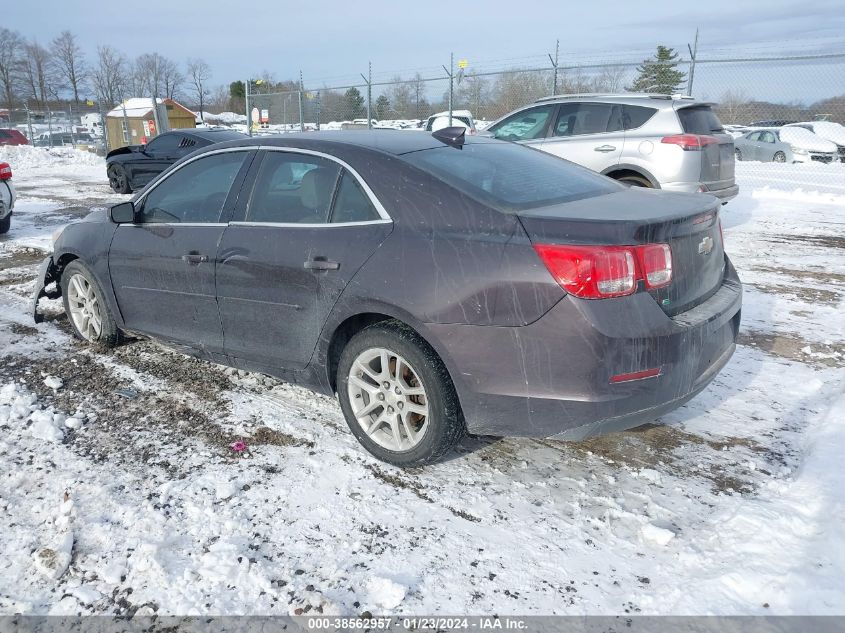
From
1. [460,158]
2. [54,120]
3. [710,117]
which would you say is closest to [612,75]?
[710,117]

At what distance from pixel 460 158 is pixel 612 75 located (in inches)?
488

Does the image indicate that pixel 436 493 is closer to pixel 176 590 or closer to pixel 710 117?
pixel 176 590

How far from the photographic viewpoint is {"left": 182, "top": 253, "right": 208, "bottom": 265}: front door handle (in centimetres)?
382

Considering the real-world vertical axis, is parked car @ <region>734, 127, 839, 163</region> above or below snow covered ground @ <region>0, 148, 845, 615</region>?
above

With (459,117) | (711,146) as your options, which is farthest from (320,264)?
(459,117)

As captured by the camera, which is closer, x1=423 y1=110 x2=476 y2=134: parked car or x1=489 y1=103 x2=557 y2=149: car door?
x1=489 y1=103 x2=557 y2=149: car door

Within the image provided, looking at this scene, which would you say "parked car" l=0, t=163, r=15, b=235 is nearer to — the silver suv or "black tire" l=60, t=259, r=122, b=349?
"black tire" l=60, t=259, r=122, b=349

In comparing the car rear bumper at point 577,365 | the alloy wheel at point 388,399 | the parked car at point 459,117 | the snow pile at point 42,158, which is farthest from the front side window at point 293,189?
the snow pile at point 42,158

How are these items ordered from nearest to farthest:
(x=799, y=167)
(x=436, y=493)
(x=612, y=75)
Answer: (x=436, y=493), (x=612, y=75), (x=799, y=167)

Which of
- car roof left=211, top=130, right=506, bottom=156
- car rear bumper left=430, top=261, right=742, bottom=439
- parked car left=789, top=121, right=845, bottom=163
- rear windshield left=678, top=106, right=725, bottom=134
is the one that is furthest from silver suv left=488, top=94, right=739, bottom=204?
parked car left=789, top=121, right=845, bottom=163

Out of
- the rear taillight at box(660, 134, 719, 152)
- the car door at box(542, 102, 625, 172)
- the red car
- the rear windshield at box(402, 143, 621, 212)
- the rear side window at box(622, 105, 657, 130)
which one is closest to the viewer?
the rear windshield at box(402, 143, 621, 212)

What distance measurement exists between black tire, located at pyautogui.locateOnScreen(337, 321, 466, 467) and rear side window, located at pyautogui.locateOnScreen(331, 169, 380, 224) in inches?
22.1

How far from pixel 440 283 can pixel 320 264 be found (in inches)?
29.2

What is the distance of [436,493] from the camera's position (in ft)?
9.92
